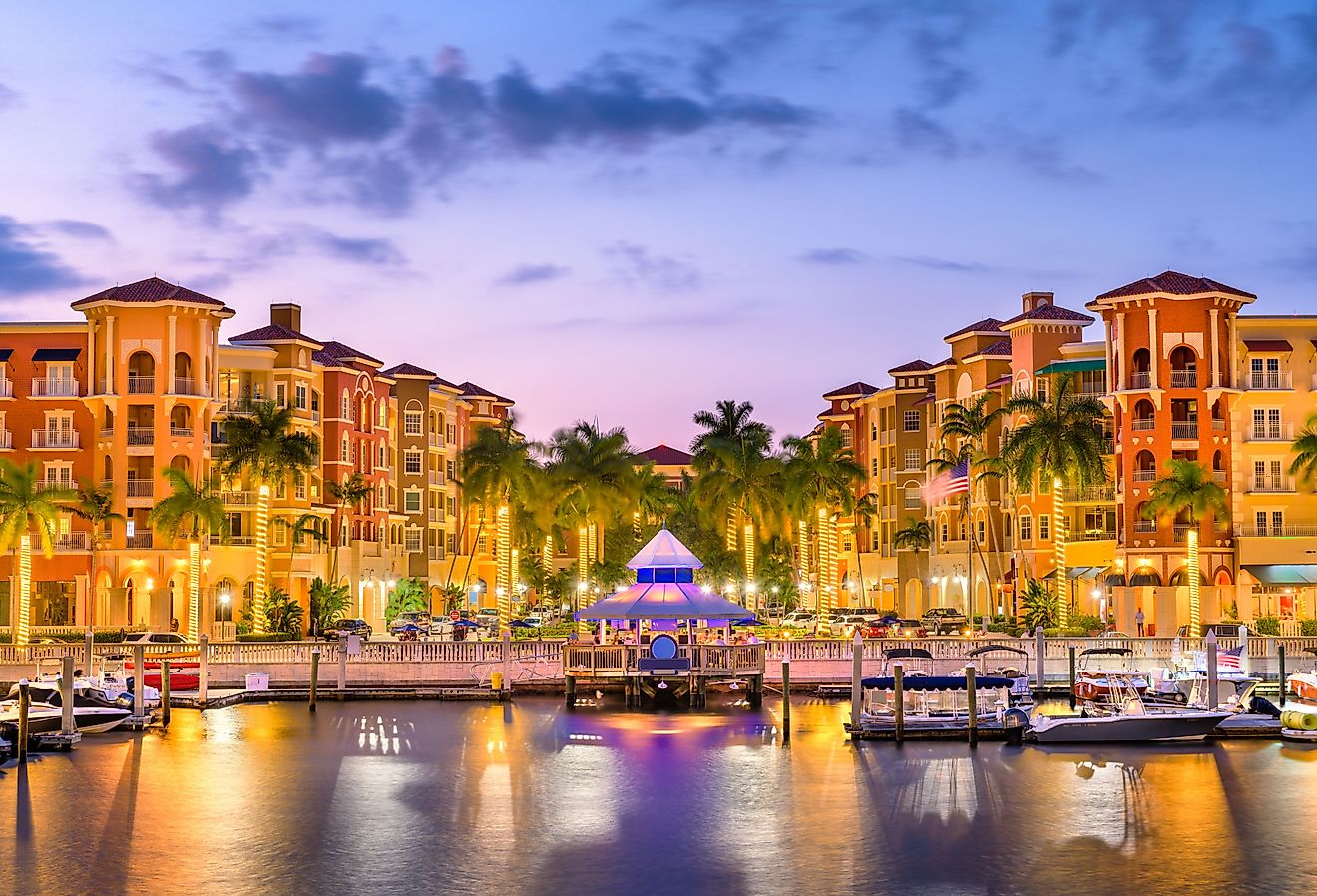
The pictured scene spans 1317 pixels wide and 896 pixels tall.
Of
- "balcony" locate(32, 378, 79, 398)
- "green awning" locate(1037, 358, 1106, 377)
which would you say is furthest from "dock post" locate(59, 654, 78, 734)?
"green awning" locate(1037, 358, 1106, 377)

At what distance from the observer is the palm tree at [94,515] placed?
9225 centimetres

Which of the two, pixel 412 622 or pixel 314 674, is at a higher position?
pixel 412 622

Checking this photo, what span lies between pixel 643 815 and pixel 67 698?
913 inches

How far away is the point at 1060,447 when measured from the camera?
89125 mm

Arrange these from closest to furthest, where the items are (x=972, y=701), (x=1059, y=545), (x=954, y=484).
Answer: (x=972, y=701) < (x=1059, y=545) < (x=954, y=484)

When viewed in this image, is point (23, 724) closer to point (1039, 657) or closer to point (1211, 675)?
point (1211, 675)

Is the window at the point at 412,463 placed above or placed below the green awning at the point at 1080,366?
below

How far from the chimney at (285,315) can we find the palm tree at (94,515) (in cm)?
2198

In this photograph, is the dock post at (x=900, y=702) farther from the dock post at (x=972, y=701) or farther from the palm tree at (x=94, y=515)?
the palm tree at (x=94, y=515)

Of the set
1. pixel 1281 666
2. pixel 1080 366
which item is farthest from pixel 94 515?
pixel 1281 666

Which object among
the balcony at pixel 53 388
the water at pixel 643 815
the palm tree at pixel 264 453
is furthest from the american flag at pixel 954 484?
the balcony at pixel 53 388

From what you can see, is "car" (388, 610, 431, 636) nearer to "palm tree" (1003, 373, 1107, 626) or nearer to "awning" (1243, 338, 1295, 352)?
"palm tree" (1003, 373, 1107, 626)

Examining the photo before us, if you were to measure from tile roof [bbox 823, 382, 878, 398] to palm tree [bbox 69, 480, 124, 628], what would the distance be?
7864 centimetres

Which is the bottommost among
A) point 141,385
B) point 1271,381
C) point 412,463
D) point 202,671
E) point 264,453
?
point 202,671
